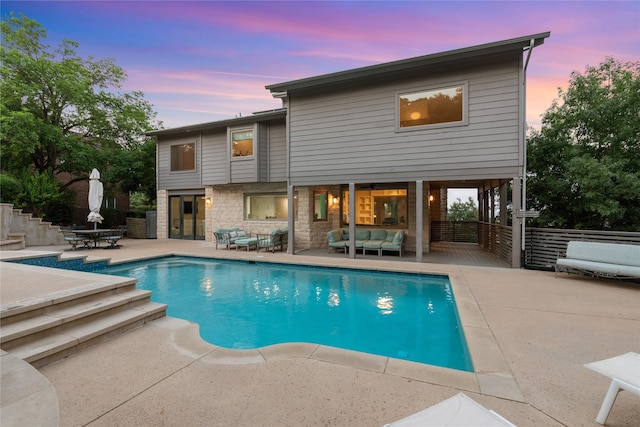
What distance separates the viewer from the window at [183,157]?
13.4 meters

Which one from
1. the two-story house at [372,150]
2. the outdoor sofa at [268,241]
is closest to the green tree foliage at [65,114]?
the two-story house at [372,150]

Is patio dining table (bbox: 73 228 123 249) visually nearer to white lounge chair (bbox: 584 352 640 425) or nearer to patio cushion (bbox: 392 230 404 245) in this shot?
patio cushion (bbox: 392 230 404 245)

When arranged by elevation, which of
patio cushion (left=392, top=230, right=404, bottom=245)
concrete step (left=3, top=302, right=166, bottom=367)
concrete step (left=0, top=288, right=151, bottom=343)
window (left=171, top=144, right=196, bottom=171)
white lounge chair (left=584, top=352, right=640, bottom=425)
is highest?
window (left=171, top=144, right=196, bottom=171)

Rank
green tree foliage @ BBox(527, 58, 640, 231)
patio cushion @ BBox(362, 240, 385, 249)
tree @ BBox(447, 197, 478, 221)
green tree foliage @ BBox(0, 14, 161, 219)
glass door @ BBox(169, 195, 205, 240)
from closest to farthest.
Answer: green tree foliage @ BBox(527, 58, 640, 231)
patio cushion @ BBox(362, 240, 385, 249)
green tree foliage @ BBox(0, 14, 161, 219)
glass door @ BBox(169, 195, 205, 240)
tree @ BBox(447, 197, 478, 221)

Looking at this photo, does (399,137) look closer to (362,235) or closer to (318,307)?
(362,235)

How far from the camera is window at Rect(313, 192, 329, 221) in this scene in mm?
11273

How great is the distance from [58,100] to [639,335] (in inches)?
785

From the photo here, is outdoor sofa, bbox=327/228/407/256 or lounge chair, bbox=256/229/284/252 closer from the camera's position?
outdoor sofa, bbox=327/228/407/256

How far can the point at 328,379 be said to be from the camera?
8.05 ft

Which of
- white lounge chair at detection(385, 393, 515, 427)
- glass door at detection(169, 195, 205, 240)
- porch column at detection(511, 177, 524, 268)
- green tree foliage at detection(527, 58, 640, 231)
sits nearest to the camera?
→ white lounge chair at detection(385, 393, 515, 427)

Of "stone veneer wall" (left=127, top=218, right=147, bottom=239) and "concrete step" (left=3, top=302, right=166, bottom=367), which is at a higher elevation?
"stone veneer wall" (left=127, top=218, right=147, bottom=239)

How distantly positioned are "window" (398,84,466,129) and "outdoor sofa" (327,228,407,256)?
11.3ft

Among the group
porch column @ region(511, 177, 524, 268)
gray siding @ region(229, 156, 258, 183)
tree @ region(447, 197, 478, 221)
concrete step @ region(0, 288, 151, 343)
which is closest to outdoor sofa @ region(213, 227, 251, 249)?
gray siding @ region(229, 156, 258, 183)

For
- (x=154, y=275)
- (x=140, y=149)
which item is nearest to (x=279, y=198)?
(x=154, y=275)
